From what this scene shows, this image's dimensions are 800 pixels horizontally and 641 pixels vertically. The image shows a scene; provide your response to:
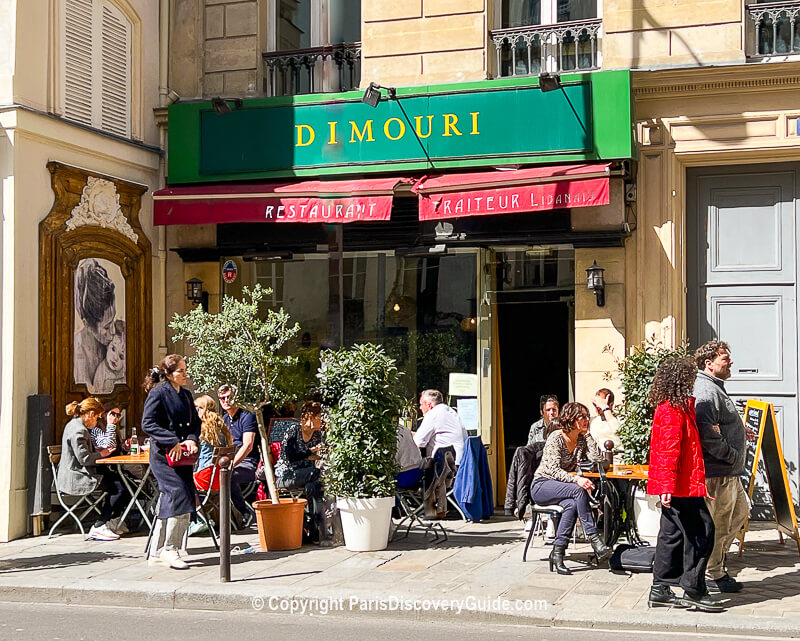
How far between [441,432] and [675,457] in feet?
14.3

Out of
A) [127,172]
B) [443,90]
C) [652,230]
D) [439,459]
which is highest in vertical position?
[443,90]

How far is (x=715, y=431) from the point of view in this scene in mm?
7383

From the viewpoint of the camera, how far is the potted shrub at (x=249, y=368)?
9562 millimetres

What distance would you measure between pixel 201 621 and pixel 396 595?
55.1 inches

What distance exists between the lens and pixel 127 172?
1244 cm

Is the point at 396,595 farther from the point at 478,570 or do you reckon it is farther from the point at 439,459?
the point at 439,459

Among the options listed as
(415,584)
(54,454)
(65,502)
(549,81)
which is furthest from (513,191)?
(65,502)

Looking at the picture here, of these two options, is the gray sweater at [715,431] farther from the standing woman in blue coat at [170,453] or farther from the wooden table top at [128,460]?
the wooden table top at [128,460]

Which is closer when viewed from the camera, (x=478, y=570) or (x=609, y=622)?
(x=609, y=622)

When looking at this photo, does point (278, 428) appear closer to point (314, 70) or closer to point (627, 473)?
point (314, 70)

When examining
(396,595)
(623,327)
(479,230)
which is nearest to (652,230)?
(623,327)

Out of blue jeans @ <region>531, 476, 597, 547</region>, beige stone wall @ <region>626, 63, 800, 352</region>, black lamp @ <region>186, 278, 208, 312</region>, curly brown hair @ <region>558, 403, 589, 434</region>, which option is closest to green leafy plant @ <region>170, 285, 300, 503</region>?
blue jeans @ <region>531, 476, 597, 547</region>

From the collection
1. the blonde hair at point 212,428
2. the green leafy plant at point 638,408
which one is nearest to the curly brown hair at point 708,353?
the green leafy plant at point 638,408
